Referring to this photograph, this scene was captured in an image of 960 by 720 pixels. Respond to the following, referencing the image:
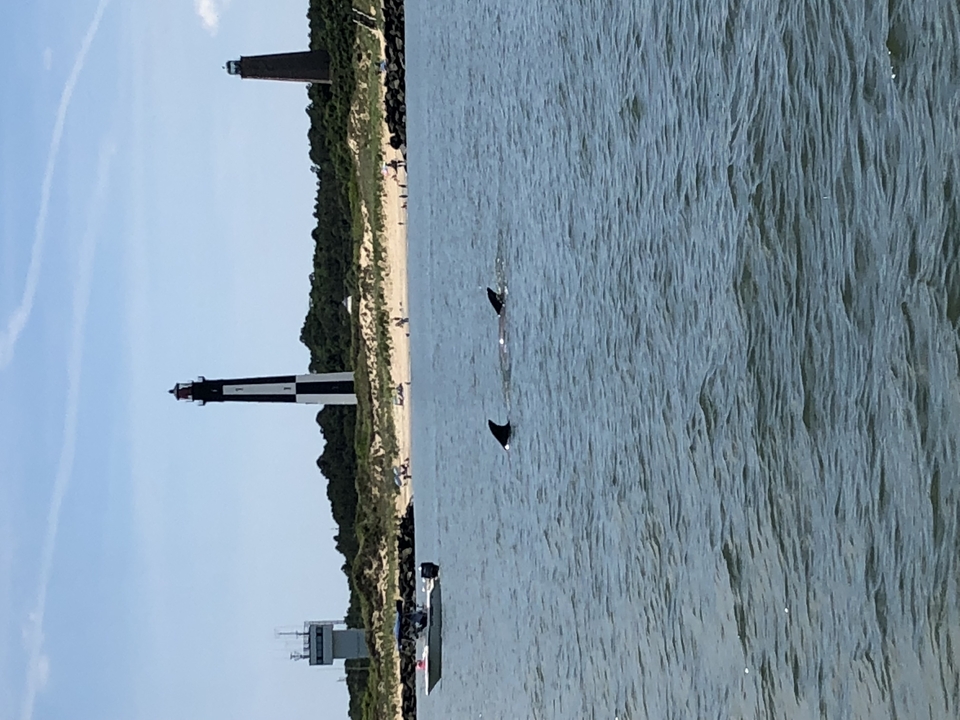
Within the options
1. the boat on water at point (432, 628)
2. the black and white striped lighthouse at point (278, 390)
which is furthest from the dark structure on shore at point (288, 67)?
the boat on water at point (432, 628)

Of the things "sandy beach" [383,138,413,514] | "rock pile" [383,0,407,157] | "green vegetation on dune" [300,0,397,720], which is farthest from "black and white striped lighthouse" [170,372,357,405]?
"rock pile" [383,0,407,157]

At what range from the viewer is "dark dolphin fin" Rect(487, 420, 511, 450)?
18.4 meters

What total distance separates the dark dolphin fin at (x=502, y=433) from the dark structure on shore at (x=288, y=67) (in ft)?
65.7

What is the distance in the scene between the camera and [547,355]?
1612cm

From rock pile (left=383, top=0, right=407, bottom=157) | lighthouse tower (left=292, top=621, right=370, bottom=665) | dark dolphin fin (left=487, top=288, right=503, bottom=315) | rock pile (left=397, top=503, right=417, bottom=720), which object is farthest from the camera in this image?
lighthouse tower (left=292, top=621, right=370, bottom=665)

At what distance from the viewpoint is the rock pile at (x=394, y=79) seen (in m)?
31.0

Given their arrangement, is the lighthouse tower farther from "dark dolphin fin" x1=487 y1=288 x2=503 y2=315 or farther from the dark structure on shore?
"dark dolphin fin" x1=487 y1=288 x2=503 y2=315

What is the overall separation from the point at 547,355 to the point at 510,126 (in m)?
4.64

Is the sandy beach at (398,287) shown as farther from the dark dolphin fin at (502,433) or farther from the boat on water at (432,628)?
the dark dolphin fin at (502,433)

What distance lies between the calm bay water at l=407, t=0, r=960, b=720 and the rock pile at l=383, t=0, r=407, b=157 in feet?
41.0

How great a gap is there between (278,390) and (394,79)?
14051 millimetres

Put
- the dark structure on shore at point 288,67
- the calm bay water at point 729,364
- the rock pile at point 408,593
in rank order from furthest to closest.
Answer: the dark structure on shore at point 288,67 < the rock pile at point 408,593 < the calm bay water at point 729,364

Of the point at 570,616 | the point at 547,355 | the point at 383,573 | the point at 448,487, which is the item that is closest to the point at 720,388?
the point at 570,616

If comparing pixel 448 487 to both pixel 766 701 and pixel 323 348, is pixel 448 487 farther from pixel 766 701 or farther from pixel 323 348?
pixel 323 348
